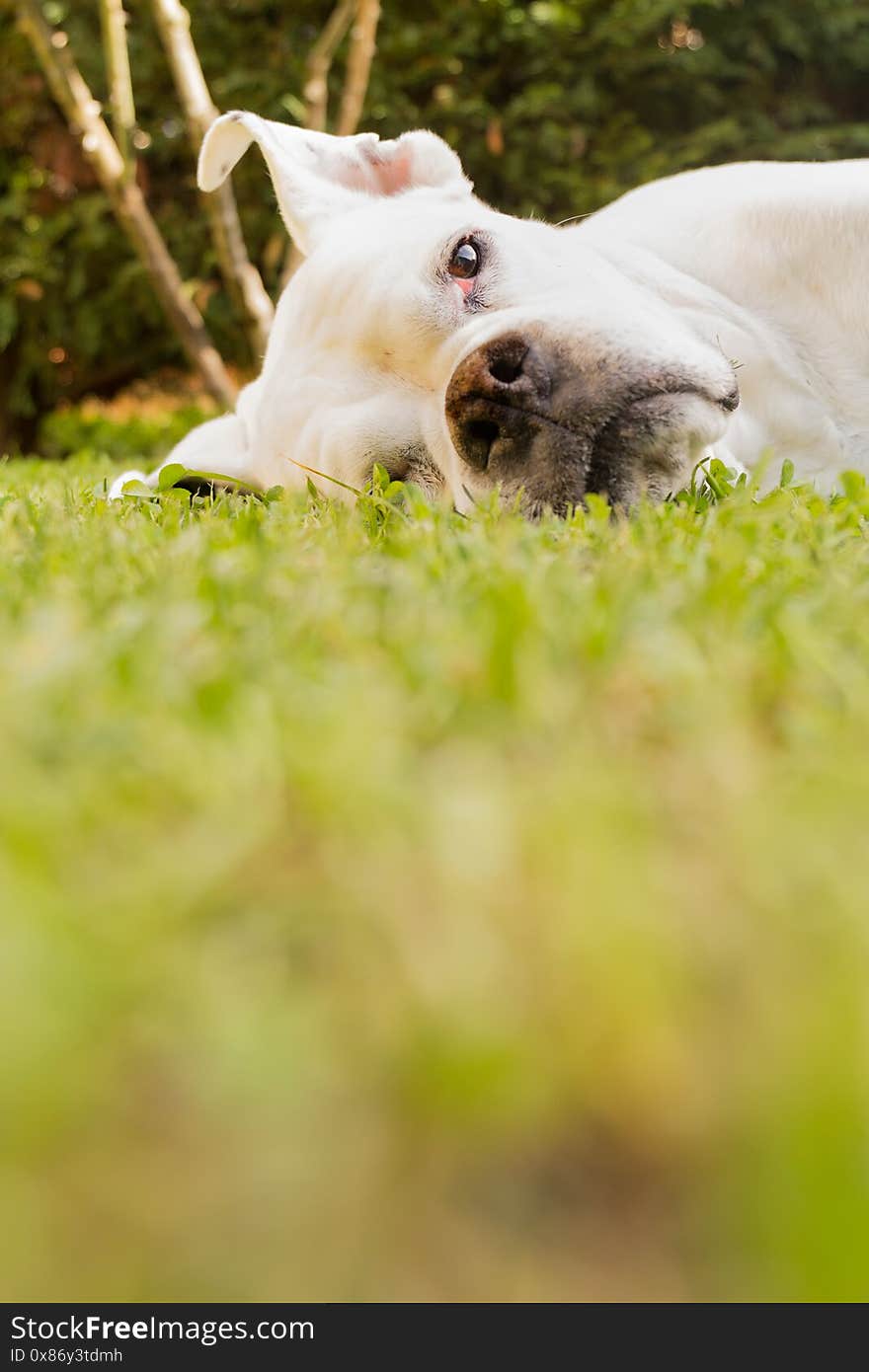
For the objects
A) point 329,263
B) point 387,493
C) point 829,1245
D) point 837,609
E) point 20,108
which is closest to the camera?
point 829,1245

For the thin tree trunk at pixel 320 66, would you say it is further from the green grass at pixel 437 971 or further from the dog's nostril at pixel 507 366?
the green grass at pixel 437 971

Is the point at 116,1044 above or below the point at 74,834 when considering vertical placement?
below

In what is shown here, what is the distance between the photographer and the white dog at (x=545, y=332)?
1891mm

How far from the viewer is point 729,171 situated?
2.89 m

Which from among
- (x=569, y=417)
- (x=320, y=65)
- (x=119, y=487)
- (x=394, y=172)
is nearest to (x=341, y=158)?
(x=394, y=172)

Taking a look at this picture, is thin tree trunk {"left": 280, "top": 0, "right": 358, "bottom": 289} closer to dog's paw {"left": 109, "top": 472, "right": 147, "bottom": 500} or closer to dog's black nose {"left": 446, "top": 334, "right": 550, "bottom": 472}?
dog's paw {"left": 109, "top": 472, "right": 147, "bottom": 500}

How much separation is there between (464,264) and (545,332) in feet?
1.34

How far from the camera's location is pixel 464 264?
2.22 metres

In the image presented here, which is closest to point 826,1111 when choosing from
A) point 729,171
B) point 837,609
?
point 837,609

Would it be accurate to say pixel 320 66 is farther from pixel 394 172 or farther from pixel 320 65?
pixel 394 172

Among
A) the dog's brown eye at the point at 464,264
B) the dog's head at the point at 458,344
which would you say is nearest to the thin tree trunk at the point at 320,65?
the dog's head at the point at 458,344

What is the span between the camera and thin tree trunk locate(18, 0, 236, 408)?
6.04 meters
